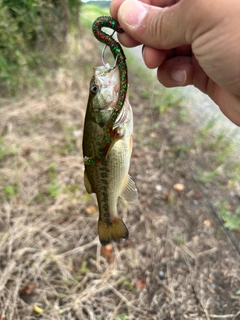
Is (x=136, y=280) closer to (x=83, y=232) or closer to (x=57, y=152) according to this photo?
(x=83, y=232)

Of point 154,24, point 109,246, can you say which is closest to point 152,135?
point 109,246

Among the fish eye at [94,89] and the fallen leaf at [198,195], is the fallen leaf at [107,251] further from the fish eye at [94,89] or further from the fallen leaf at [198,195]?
the fish eye at [94,89]

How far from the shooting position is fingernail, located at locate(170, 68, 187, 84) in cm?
196

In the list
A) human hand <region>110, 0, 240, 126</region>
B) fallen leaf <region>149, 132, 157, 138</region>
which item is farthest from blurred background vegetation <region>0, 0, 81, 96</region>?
human hand <region>110, 0, 240, 126</region>

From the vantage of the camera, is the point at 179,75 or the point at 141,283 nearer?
the point at 179,75

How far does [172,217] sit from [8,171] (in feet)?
5.68

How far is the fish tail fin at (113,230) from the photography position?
73.7 inches

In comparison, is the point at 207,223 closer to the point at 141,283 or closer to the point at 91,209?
the point at 141,283

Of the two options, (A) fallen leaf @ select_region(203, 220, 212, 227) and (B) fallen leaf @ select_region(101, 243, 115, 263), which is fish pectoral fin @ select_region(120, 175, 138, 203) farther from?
(A) fallen leaf @ select_region(203, 220, 212, 227)

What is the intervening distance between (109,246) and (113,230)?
2.91 feet

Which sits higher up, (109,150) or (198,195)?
(109,150)

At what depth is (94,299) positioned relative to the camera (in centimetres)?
237

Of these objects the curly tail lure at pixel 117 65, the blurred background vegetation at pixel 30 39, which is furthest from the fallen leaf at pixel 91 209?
the blurred background vegetation at pixel 30 39

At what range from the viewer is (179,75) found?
6.41ft
